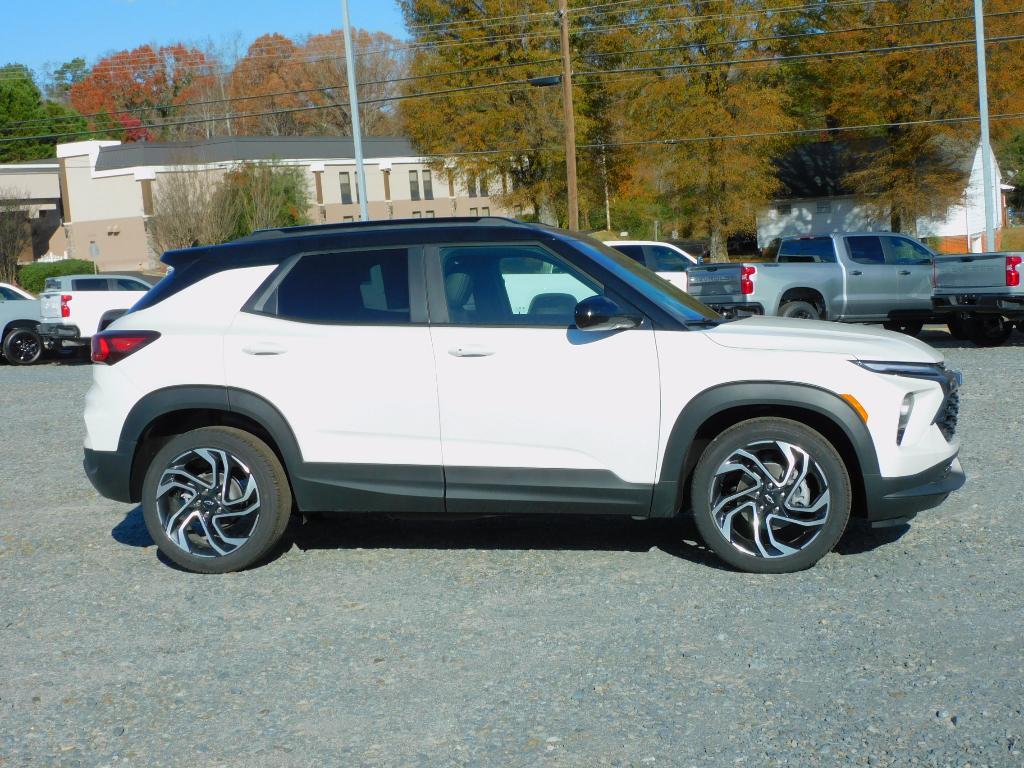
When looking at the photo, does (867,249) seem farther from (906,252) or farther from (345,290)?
(345,290)

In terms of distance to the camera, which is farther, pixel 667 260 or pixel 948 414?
pixel 667 260

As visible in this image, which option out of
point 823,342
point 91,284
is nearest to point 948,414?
point 823,342

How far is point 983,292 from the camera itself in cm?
1764

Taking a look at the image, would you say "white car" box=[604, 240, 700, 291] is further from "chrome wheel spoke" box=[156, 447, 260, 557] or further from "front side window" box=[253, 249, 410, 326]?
"chrome wheel spoke" box=[156, 447, 260, 557]

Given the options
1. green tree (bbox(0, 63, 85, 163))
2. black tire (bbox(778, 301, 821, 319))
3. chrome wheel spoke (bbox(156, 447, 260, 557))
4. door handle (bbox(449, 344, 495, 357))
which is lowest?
chrome wheel spoke (bbox(156, 447, 260, 557))

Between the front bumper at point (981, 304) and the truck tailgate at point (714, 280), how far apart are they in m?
3.30

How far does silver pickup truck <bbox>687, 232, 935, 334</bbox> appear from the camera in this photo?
20.0 meters

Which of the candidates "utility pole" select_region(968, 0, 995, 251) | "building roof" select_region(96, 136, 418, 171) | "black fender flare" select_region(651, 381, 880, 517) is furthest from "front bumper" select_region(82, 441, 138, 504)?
"building roof" select_region(96, 136, 418, 171)

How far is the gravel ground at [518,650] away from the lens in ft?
13.6

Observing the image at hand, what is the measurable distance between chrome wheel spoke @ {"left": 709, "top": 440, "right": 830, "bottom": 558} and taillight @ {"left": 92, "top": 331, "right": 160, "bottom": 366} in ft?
10.2

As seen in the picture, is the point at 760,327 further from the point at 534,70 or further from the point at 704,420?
the point at 534,70

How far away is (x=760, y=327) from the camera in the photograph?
6.13 meters

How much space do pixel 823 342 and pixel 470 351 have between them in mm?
1774

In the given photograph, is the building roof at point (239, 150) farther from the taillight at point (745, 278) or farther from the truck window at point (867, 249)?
the truck window at point (867, 249)
